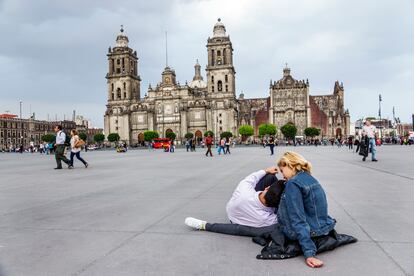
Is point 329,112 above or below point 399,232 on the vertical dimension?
above

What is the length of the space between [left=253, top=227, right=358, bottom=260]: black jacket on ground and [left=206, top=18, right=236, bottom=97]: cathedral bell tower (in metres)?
71.4

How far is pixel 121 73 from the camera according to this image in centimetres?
7912

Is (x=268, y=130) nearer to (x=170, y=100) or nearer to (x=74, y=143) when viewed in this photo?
(x=170, y=100)

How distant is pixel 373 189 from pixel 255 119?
78670 millimetres

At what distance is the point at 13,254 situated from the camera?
330cm

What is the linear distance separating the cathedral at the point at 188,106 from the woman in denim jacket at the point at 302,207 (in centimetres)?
7148

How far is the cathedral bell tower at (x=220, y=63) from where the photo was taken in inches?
2901

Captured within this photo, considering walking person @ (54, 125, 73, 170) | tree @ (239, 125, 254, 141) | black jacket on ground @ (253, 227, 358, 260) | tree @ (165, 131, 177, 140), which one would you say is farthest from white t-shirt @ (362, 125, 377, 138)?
tree @ (239, 125, 254, 141)

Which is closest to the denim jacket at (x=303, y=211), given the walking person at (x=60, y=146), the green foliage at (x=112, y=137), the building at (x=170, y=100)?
the walking person at (x=60, y=146)

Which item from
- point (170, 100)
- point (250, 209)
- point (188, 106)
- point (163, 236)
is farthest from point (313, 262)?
point (170, 100)

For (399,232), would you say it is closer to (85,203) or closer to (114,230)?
(114,230)

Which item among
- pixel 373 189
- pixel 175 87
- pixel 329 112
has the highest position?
pixel 175 87

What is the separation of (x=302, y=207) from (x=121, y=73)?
79.9 metres

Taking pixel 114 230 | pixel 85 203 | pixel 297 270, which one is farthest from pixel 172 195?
pixel 297 270
